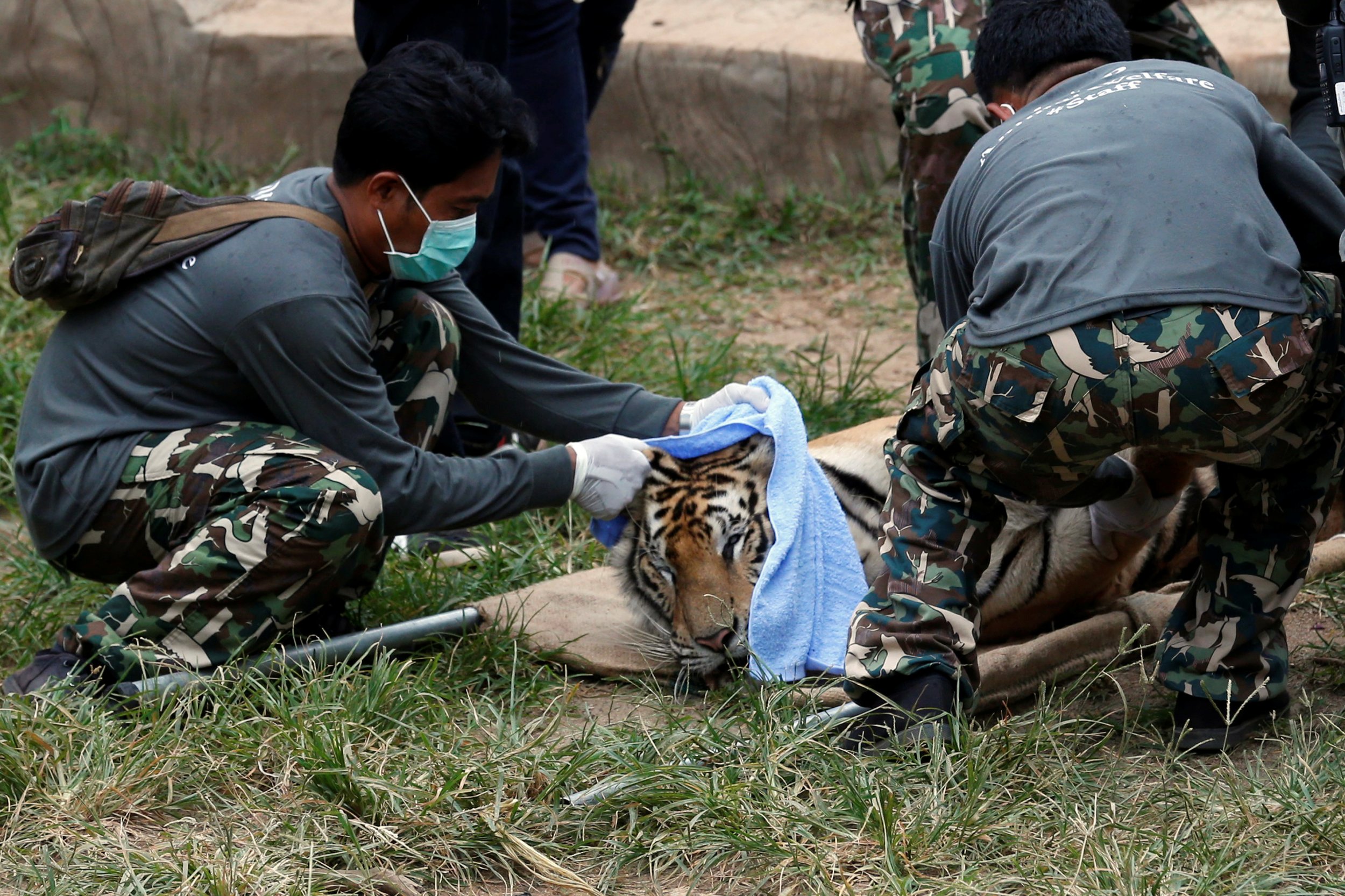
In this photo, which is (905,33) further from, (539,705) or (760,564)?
(539,705)

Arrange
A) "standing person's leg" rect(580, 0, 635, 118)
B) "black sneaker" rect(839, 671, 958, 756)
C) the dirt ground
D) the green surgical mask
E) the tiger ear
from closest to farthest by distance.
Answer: "black sneaker" rect(839, 671, 958, 756)
the green surgical mask
the tiger ear
the dirt ground
"standing person's leg" rect(580, 0, 635, 118)

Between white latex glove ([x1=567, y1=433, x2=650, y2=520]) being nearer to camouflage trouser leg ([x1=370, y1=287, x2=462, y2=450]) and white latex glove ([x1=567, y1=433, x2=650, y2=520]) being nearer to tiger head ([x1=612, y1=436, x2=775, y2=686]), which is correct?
tiger head ([x1=612, y1=436, x2=775, y2=686])

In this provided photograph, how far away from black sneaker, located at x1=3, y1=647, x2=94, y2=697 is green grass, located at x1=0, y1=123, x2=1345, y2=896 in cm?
10

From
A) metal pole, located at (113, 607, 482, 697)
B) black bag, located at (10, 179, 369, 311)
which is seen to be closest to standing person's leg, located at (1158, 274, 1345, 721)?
metal pole, located at (113, 607, 482, 697)

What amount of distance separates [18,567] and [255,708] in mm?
1316

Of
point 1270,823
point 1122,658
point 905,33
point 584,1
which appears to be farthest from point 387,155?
point 584,1

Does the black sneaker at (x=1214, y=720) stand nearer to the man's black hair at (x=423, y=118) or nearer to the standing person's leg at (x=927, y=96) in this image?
the standing person's leg at (x=927, y=96)

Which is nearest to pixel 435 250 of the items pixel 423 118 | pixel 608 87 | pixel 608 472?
pixel 423 118

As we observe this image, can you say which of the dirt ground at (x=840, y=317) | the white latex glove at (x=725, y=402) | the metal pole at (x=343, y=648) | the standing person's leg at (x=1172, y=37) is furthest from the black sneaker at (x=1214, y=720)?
the dirt ground at (x=840, y=317)

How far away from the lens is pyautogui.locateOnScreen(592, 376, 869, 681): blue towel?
126 inches

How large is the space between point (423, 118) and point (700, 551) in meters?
1.13

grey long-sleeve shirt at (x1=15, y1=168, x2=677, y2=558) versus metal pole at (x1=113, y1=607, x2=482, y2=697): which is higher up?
grey long-sleeve shirt at (x1=15, y1=168, x2=677, y2=558)

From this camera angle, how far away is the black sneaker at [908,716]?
267cm

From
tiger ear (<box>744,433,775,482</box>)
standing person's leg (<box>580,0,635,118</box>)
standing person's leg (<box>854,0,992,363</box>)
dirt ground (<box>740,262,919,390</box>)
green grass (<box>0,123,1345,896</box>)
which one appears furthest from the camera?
standing person's leg (<box>580,0,635,118</box>)
